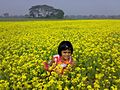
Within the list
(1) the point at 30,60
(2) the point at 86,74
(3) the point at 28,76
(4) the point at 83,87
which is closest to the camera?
(4) the point at 83,87

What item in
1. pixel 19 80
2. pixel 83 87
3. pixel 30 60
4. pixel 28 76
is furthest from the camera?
pixel 30 60

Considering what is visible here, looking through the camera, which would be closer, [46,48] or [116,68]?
[116,68]

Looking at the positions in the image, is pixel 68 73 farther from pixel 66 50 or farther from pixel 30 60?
pixel 30 60

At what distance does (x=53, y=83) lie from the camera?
527 centimetres

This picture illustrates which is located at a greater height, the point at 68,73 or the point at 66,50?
the point at 66,50

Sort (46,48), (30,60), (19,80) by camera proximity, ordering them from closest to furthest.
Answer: (19,80) < (30,60) < (46,48)

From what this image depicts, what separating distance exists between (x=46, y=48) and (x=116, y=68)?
3.52 meters

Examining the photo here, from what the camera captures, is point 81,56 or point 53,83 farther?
point 81,56

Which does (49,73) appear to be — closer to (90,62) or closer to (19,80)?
(19,80)

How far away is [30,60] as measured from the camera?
764 centimetres

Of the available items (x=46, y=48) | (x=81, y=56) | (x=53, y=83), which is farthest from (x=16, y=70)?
(x=46, y=48)

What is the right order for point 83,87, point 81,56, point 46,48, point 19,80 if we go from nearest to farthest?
point 83,87, point 19,80, point 81,56, point 46,48

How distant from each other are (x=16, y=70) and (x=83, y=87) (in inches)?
65.5

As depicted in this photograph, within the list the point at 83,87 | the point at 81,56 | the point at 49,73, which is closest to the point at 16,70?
the point at 49,73
